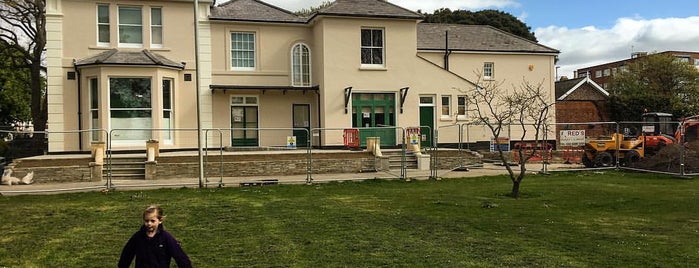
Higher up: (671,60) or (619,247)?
(671,60)

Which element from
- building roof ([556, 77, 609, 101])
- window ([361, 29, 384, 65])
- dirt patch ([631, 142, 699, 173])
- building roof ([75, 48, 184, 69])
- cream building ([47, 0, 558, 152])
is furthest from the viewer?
building roof ([556, 77, 609, 101])

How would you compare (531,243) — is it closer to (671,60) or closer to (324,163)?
(324,163)

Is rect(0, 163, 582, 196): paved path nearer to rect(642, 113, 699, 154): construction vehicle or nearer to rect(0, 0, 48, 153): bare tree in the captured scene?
rect(642, 113, 699, 154): construction vehicle

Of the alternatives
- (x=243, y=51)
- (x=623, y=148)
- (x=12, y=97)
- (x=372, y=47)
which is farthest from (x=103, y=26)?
(x=12, y=97)

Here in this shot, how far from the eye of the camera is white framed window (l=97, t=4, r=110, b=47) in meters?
23.1

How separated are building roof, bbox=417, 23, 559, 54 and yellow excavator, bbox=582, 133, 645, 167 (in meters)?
9.75

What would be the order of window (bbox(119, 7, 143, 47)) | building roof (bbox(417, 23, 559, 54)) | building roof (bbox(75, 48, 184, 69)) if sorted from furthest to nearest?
building roof (bbox(417, 23, 559, 54)) → window (bbox(119, 7, 143, 47)) → building roof (bbox(75, 48, 184, 69))

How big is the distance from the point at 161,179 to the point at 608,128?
20.7 m

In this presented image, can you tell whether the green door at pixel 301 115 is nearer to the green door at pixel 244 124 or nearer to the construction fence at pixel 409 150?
the construction fence at pixel 409 150

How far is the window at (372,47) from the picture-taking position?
25.3 metres

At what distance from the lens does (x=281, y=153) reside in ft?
64.4

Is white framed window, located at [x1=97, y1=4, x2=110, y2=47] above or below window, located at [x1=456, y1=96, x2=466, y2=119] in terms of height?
above

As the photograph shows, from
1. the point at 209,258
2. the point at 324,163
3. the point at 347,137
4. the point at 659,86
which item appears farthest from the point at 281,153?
the point at 659,86

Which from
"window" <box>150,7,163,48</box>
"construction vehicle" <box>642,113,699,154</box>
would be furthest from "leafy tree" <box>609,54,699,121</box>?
"window" <box>150,7,163,48</box>
